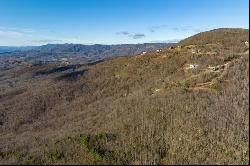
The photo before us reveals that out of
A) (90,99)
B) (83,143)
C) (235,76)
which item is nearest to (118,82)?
(90,99)

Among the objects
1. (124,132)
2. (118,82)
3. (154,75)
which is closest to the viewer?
(124,132)

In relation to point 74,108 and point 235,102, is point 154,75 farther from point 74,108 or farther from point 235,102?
point 235,102

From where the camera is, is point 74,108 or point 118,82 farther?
point 118,82

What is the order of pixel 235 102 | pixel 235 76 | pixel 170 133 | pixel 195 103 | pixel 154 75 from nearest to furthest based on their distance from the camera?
pixel 170 133
pixel 235 102
pixel 195 103
pixel 235 76
pixel 154 75

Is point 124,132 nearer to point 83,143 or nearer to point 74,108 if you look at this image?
point 83,143

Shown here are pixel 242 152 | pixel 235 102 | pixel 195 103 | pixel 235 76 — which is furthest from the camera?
pixel 235 76

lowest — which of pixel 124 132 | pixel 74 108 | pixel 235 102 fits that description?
pixel 74 108

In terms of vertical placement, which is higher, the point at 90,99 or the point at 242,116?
the point at 242,116

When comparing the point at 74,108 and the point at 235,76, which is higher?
the point at 235,76

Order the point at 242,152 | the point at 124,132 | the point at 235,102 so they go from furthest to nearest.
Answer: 1. the point at 235,102
2. the point at 124,132
3. the point at 242,152
